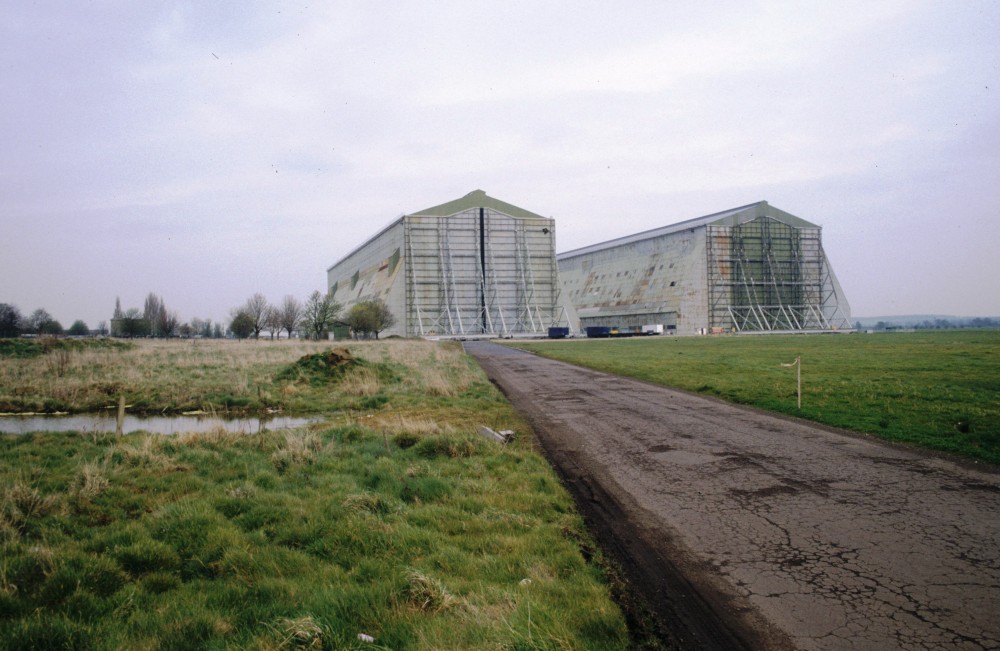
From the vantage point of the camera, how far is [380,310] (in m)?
82.9

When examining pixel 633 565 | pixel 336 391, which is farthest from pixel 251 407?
pixel 633 565

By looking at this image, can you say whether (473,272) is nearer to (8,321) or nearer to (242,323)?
(242,323)

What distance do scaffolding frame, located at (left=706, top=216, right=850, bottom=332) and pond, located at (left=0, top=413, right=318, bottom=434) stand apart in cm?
7936

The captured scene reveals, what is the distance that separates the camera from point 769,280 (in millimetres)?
91000

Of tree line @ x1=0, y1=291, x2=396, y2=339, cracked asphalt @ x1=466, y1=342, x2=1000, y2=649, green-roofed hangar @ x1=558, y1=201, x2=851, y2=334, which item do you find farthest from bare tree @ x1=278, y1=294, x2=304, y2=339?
cracked asphalt @ x1=466, y1=342, x2=1000, y2=649

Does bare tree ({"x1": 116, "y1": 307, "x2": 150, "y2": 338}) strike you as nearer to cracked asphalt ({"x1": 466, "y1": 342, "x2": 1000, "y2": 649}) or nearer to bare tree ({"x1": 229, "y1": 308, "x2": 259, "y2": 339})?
bare tree ({"x1": 229, "y1": 308, "x2": 259, "y2": 339})

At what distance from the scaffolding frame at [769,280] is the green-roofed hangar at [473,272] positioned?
23174 mm

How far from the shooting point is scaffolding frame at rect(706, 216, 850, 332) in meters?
87.9

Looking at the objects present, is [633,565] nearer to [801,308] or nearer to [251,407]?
[251,407]

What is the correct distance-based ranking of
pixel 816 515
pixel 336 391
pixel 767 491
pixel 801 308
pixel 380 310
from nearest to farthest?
pixel 816 515
pixel 767 491
pixel 336 391
pixel 380 310
pixel 801 308

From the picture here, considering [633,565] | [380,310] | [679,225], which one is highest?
[679,225]

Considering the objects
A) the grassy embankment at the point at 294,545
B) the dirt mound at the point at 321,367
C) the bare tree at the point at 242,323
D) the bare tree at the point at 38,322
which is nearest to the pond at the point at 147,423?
the grassy embankment at the point at 294,545

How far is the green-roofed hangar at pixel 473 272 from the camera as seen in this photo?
8325 centimetres

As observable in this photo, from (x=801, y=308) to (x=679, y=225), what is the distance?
73.8 feet
